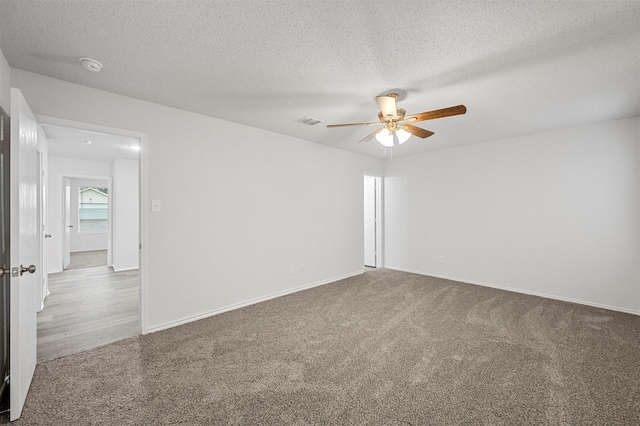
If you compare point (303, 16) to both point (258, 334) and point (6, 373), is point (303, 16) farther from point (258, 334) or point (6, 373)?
point (6, 373)

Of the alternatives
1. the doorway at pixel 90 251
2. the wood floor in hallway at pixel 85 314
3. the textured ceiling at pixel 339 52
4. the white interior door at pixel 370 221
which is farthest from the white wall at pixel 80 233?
the textured ceiling at pixel 339 52

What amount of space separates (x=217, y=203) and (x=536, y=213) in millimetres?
4491

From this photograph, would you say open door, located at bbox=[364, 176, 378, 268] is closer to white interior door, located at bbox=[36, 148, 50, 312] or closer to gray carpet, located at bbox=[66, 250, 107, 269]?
white interior door, located at bbox=[36, 148, 50, 312]

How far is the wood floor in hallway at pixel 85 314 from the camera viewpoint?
2.77 meters

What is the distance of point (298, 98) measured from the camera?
2922 millimetres

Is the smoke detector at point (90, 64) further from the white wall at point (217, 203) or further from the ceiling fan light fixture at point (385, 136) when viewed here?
the ceiling fan light fixture at point (385, 136)

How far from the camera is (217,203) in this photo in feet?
11.6

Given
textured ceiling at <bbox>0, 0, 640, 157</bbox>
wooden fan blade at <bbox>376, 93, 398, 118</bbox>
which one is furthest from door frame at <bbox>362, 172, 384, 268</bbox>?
wooden fan blade at <bbox>376, 93, 398, 118</bbox>

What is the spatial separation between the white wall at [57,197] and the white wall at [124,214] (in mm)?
756

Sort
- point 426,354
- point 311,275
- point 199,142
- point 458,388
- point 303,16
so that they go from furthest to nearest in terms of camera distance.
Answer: point 311,275
point 199,142
point 426,354
point 458,388
point 303,16

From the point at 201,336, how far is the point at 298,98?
8.47 ft

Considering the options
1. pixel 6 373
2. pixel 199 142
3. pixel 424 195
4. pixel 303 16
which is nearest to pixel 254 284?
pixel 199 142

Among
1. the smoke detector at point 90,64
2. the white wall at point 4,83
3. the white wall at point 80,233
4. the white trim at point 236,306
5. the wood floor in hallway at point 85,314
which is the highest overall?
the smoke detector at point 90,64

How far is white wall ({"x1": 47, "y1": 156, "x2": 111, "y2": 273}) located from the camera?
5.84m
